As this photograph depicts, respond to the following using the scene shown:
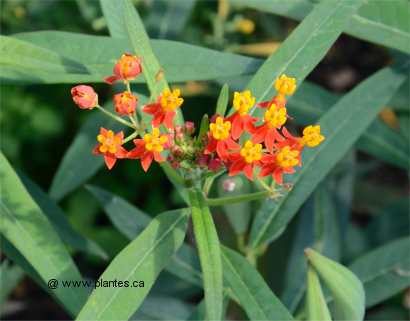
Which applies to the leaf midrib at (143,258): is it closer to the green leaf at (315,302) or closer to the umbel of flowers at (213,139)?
the umbel of flowers at (213,139)

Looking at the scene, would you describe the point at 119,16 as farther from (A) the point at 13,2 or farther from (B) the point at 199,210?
(A) the point at 13,2

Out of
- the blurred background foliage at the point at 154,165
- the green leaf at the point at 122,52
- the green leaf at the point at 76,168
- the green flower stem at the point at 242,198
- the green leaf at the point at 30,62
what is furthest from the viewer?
the blurred background foliage at the point at 154,165

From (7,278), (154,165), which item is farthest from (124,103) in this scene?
(154,165)

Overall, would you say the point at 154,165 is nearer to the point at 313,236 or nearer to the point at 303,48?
the point at 313,236

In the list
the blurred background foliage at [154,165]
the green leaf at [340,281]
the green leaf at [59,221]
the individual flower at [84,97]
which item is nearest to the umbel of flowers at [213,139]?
the individual flower at [84,97]

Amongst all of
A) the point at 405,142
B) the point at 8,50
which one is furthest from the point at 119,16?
the point at 405,142
